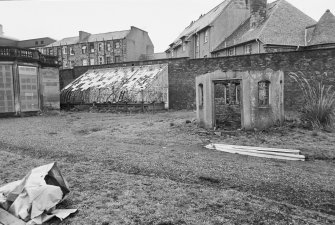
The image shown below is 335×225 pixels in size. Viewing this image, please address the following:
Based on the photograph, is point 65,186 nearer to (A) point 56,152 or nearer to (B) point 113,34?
(A) point 56,152

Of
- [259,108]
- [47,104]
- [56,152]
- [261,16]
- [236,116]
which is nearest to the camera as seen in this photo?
[56,152]

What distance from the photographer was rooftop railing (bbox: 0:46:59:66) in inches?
710

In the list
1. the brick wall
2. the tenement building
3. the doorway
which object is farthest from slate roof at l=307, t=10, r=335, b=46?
the tenement building

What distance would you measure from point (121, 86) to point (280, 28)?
47.0 feet

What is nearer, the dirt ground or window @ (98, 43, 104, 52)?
the dirt ground

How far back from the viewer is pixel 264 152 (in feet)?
22.1

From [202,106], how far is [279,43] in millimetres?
14124

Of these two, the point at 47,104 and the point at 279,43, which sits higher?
the point at 279,43

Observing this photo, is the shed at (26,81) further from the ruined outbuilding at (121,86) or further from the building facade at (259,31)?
the building facade at (259,31)

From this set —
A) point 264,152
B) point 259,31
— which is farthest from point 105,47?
point 264,152

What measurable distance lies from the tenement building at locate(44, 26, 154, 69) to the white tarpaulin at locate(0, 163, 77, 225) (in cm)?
4676

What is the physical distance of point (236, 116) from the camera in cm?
1228

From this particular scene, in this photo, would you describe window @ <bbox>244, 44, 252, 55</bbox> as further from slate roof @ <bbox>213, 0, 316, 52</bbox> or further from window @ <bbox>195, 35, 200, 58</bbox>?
window @ <bbox>195, 35, 200, 58</bbox>

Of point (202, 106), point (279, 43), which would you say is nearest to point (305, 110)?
point (202, 106)
